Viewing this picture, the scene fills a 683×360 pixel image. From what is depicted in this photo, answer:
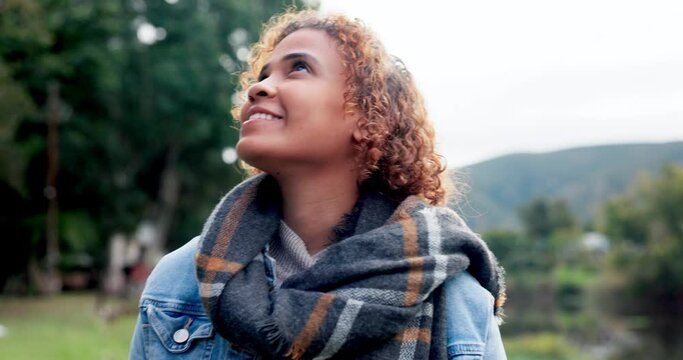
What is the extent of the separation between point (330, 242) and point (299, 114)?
0.34 metres

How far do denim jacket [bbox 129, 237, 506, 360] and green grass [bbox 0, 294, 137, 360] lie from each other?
982 cm

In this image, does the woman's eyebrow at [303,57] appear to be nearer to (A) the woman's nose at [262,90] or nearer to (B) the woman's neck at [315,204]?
(A) the woman's nose at [262,90]

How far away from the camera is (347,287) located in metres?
2.01

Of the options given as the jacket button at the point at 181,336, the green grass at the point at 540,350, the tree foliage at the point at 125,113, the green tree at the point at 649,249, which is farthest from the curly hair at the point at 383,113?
the green tree at the point at 649,249

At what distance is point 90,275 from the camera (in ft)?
138

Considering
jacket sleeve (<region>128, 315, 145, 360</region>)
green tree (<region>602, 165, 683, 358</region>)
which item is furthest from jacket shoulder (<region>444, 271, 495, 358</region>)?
green tree (<region>602, 165, 683, 358</region>)

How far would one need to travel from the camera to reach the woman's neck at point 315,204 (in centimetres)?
229

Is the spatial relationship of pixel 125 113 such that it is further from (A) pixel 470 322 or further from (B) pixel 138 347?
(A) pixel 470 322

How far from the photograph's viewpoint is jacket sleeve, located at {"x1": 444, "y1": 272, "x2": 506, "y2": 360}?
6.93ft

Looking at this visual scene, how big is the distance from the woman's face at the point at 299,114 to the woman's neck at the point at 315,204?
44 mm

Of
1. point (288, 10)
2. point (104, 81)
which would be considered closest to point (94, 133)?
point (104, 81)

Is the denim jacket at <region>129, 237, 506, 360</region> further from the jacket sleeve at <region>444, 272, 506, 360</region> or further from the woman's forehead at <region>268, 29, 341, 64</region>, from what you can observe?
the woman's forehead at <region>268, 29, 341, 64</region>

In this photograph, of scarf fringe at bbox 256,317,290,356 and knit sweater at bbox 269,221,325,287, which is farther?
knit sweater at bbox 269,221,325,287

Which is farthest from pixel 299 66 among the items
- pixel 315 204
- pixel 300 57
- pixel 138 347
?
pixel 138 347
